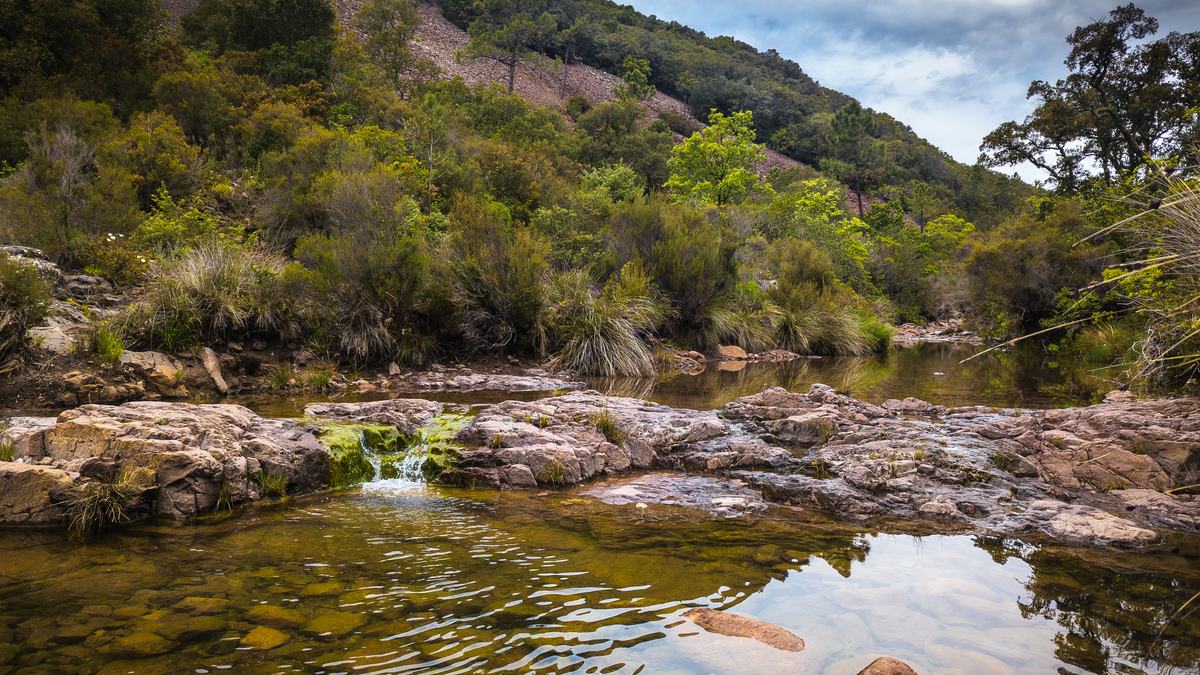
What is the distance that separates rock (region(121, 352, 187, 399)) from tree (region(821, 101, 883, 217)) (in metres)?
61.0

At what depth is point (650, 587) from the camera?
3.67 metres

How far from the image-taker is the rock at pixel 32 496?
4512mm

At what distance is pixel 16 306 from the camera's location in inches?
354

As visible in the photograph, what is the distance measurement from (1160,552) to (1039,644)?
2.07m

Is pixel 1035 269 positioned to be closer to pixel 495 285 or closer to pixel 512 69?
pixel 495 285

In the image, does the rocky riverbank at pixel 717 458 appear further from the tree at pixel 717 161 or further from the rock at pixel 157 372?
the tree at pixel 717 161

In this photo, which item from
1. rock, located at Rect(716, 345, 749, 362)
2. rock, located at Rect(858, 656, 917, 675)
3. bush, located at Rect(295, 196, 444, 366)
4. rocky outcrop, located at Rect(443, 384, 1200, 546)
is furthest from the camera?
rock, located at Rect(716, 345, 749, 362)

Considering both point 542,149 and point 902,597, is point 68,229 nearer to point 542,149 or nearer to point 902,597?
point 902,597

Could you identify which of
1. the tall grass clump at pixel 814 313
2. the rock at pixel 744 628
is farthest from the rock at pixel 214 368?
the tall grass clump at pixel 814 313

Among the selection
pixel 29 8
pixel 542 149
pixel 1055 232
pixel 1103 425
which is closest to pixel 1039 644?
pixel 1103 425

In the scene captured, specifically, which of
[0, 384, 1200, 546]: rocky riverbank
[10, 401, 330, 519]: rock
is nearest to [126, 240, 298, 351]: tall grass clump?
[0, 384, 1200, 546]: rocky riverbank

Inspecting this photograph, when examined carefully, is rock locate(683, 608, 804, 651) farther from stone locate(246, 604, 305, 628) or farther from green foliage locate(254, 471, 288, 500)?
green foliage locate(254, 471, 288, 500)

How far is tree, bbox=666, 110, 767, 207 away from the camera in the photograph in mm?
31141

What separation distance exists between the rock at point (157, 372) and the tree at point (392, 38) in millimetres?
29069
